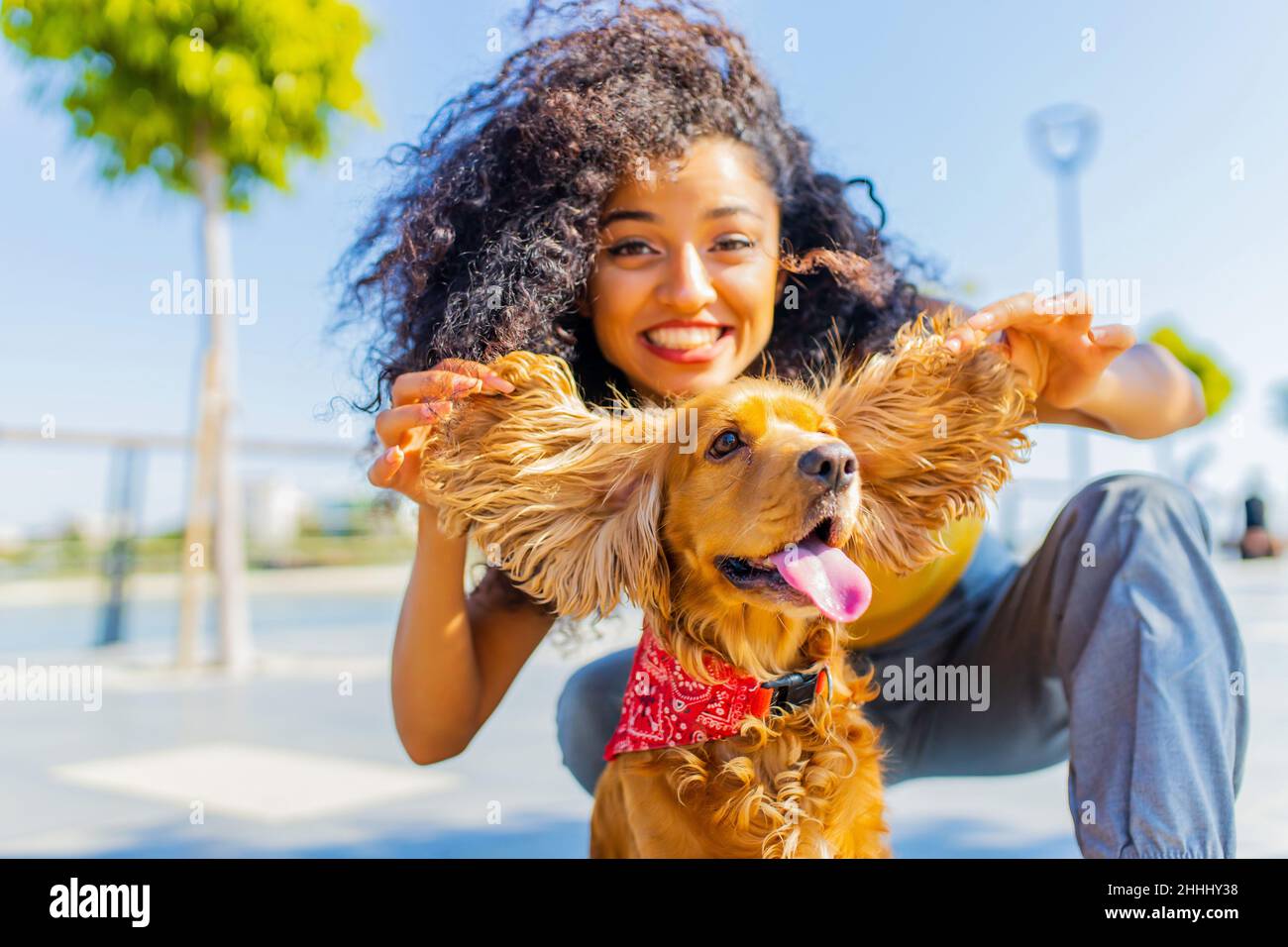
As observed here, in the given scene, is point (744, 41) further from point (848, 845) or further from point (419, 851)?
point (419, 851)

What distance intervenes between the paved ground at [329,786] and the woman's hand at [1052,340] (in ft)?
3.99

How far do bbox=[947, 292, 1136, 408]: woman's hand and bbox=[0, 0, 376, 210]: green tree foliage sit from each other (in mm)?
5739

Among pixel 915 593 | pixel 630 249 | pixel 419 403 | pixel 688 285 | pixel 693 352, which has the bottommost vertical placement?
pixel 915 593

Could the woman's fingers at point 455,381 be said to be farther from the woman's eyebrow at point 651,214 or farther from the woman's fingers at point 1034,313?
the woman's fingers at point 1034,313

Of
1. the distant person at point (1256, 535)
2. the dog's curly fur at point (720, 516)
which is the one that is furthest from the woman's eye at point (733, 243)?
the distant person at point (1256, 535)

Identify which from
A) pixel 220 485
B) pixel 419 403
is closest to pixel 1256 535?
pixel 220 485

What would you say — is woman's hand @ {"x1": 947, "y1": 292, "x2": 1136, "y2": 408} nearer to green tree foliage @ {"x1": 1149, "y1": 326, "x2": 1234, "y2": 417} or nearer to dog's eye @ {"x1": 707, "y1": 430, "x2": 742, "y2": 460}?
dog's eye @ {"x1": 707, "y1": 430, "x2": 742, "y2": 460}

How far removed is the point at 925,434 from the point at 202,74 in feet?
20.2

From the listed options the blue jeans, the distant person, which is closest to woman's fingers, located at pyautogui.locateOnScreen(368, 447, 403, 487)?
the blue jeans

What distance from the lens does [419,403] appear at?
179 centimetres

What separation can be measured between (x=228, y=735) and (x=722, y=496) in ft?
13.9

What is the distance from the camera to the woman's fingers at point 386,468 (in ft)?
5.88

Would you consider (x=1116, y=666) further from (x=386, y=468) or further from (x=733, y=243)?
(x=386, y=468)

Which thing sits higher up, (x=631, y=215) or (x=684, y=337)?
(x=631, y=215)
